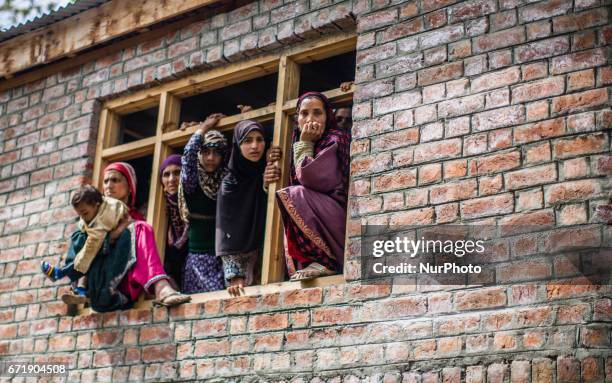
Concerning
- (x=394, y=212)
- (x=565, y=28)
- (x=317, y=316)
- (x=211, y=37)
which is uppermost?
(x=211, y=37)

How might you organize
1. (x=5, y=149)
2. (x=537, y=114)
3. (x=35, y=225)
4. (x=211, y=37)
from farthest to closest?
1. (x=5, y=149)
2. (x=35, y=225)
3. (x=211, y=37)
4. (x=537, y=114)

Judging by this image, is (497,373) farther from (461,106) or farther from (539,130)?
(461,106)

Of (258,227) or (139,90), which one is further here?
(139,90)

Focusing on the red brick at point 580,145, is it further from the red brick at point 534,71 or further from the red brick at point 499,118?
the red brick at point 534,71

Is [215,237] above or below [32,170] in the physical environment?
below

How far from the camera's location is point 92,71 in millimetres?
7977

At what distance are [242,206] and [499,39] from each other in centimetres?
197

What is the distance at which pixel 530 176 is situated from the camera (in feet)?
17.8

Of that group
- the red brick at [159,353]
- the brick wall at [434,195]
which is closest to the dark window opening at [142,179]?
the brick wall at [434,195]

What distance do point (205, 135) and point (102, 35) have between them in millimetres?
1381

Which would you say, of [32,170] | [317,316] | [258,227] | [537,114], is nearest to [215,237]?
[258,227]

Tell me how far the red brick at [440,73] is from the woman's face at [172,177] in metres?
1.95

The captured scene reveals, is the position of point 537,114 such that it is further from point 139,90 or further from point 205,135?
point 139,90

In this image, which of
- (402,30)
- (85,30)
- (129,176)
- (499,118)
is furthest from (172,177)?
(499,118)
